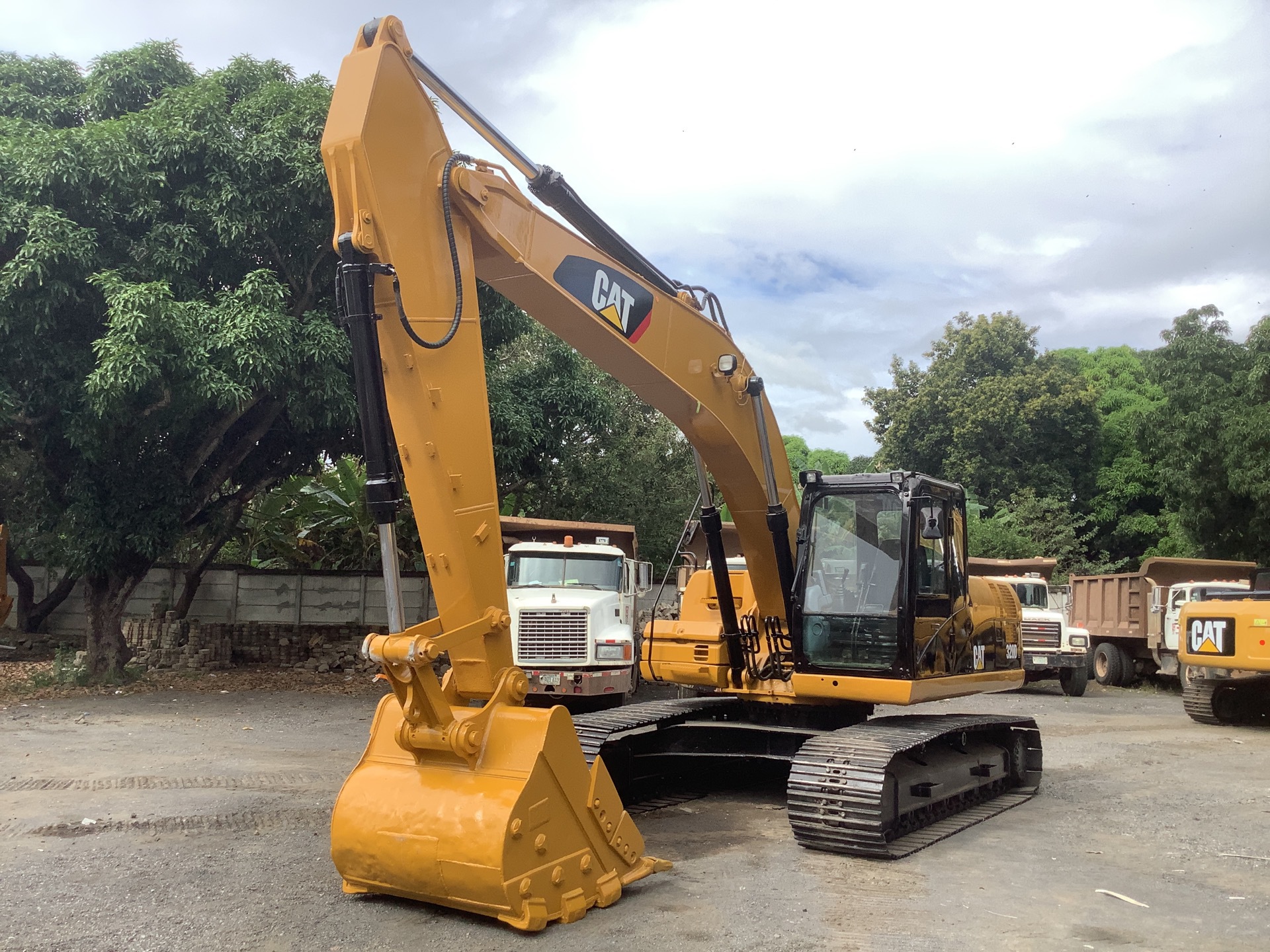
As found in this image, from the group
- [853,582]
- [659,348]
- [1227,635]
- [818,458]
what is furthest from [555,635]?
[818,458]

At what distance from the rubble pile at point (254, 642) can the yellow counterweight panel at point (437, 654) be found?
522 inches

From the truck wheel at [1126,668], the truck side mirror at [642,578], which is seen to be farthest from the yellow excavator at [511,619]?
the truck wheel at [1126,668]

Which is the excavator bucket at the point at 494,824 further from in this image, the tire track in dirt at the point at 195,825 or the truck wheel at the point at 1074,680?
the truck wheel at the point at 1074,680

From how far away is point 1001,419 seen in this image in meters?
35.2

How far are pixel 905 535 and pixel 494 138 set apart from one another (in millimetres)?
3910

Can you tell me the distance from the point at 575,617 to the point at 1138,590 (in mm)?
11716

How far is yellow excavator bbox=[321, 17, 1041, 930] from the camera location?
5.01m

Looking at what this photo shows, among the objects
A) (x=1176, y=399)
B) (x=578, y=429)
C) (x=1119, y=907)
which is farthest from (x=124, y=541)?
(x=1176, y=399)

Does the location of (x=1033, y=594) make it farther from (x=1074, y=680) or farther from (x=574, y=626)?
(x=574, y=626)

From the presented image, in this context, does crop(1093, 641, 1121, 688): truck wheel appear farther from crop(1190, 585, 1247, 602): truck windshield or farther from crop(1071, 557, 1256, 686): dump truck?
crop(1190, 585, 1247, 602): truck windshield

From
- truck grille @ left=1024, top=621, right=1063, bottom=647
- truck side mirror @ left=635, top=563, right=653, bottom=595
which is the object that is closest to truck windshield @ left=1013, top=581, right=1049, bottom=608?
truck grille @ left=1024, top=621, right=1063, bottom=647

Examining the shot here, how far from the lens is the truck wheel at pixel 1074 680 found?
18.7 meters

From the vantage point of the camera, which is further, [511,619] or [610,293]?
[511,619]

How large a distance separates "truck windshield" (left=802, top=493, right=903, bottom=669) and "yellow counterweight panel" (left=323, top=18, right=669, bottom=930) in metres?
2.67
